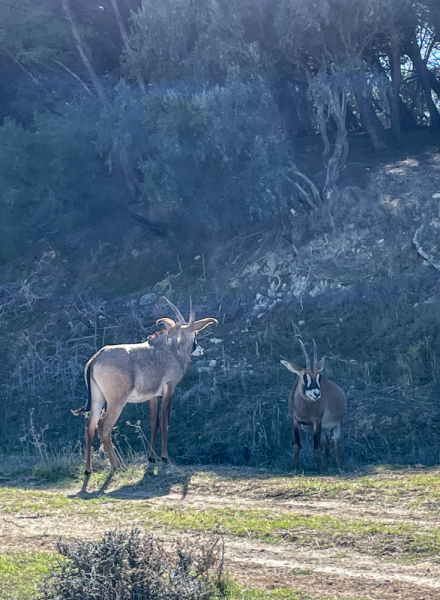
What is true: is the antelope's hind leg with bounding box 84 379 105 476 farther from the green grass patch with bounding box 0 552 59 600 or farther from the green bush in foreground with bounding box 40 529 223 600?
the green bush in foreground with bounding box 40 529 223 600

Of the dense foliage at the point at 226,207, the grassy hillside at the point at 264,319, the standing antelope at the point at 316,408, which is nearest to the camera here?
the standing antelope at the point at 316,408

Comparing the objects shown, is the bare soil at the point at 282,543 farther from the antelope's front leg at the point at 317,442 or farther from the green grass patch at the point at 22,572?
the antelope's front leg at the point at 317,442

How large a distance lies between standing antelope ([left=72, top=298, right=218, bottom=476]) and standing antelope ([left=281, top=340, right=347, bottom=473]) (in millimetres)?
1924

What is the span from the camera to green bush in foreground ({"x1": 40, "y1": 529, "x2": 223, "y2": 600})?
19.8 ft

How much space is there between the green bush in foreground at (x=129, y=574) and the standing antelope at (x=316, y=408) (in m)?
6.04

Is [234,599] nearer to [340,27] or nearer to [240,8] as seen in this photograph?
[340,27]

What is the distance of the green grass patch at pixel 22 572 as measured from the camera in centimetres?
667

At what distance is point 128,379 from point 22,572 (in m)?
5.61

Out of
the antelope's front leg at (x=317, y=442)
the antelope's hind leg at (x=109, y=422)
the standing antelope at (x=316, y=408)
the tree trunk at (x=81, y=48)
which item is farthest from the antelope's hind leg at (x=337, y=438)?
the tree trunk at (x=81, y=48)

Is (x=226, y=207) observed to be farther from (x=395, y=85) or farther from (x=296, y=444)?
(x=296, y=444)

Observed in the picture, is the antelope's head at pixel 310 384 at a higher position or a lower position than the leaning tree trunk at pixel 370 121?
lower

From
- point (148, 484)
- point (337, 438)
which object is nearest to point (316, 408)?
point (337, 438)

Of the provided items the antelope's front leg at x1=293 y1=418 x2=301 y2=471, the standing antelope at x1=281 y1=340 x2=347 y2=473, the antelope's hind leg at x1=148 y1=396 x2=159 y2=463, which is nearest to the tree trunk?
the antelope's hind leg at x1=148 y1=396 x2=159 y2=463

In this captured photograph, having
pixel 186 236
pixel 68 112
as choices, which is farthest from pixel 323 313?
pixel 68 112
